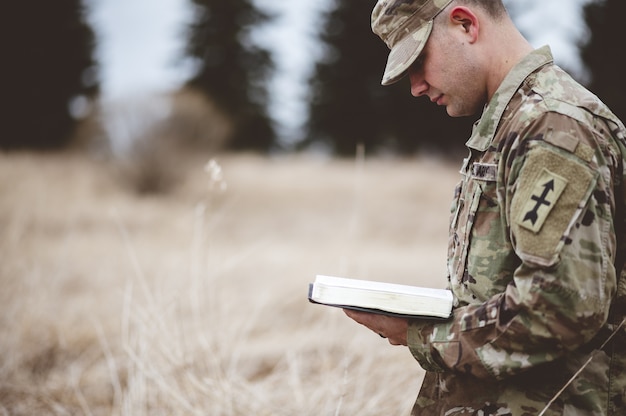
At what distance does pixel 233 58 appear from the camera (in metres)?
21.7

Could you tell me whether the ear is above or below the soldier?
above

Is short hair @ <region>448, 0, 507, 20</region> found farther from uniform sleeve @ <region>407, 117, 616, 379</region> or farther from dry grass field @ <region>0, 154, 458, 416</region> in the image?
dry grass field @ <region>0, 154, 458, 416</region>

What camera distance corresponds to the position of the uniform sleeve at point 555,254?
102cm

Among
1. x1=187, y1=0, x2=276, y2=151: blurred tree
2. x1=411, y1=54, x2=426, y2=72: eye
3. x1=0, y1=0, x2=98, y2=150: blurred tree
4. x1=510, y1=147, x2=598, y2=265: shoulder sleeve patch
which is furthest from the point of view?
x1=187, y1=0, x2=276, y2=151: blurred tree

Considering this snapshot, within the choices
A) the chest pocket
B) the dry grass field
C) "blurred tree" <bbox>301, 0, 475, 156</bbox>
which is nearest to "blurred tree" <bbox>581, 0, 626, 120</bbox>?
the dry grass field

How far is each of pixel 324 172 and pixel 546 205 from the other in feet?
39.8

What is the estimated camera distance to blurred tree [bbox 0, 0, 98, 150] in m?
19.1

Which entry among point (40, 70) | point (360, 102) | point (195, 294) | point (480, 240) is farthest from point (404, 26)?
point (40, 70)

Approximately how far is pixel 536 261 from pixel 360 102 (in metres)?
19.2

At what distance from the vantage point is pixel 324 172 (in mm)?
13117

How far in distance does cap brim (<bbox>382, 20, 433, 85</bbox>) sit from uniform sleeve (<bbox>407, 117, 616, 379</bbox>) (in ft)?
1.21

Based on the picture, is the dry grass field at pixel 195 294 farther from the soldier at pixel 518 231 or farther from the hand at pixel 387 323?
the soldier at pixel 518 231

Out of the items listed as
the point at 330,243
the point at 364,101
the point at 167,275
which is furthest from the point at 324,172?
the point at 167,275

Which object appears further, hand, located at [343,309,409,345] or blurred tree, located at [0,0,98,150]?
blurred tree, located at [0,0,98,150]
